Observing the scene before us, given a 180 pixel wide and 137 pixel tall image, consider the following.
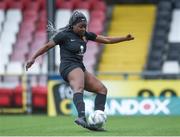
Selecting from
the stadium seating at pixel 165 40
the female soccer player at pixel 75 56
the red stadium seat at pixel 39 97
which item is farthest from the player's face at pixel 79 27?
the stadium seating at pixel 165 40

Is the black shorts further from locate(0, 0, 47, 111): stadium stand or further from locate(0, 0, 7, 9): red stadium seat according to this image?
locate(0, 0, 7, 9): red stadium seat

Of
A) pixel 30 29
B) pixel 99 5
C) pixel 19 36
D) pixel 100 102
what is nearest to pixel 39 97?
pixel 19 36

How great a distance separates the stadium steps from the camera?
88.1 ft

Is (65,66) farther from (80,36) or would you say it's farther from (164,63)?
(164,63)

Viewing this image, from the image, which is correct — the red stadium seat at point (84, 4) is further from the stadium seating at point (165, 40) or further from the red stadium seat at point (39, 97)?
the red stadium seat at point (39, 97)

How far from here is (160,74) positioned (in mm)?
22391

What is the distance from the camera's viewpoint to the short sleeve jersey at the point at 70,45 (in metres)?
13.9

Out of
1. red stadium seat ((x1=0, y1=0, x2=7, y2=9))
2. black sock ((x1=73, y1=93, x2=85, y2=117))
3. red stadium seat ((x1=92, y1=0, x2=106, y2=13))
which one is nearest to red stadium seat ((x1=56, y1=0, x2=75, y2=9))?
red stadium seat ((x1=92, y1=0, x2=106, y2=13))

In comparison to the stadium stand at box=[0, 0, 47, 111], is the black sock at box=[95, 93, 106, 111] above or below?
below

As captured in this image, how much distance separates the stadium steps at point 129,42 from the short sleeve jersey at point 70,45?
40.9 ft

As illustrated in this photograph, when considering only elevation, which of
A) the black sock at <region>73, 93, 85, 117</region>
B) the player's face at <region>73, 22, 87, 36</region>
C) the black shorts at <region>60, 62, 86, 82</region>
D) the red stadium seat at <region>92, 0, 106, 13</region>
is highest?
the red stadium seat at <region>92, 0, 106, 13</region>

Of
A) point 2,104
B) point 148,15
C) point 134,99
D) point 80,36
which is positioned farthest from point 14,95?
point 80,36

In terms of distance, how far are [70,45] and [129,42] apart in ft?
46.6

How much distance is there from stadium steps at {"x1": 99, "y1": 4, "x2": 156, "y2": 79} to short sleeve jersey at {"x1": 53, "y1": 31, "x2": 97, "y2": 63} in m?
12.5
